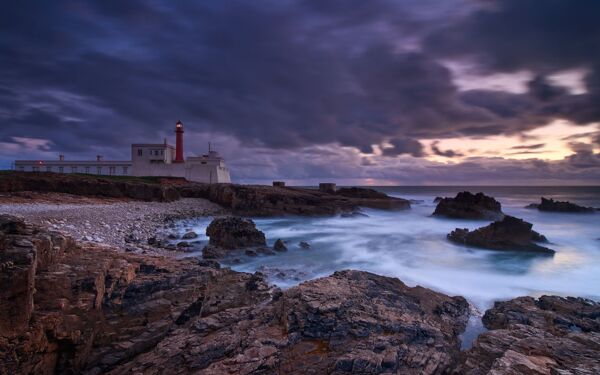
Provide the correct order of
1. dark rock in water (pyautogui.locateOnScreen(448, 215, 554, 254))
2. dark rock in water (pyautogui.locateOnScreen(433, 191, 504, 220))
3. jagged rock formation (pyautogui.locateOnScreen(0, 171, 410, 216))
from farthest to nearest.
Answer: dark rock in water (pyautogui.locateOnScreen(433, 191, 504, 220)) < jagged rock formation (pyautogui.locateOnScreen(0, 171, 410, 216)) < dark rock in water (pyautogui.locateOnScreen(448, 215, 554, 254))

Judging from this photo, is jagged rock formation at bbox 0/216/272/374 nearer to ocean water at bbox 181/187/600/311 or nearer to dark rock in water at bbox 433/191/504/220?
ocean water at bbox 181/187/600/311

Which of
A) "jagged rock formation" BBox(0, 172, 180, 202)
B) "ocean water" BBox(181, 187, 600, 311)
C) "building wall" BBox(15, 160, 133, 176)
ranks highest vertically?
"building wall" BBox(15, 160, 133, 176)

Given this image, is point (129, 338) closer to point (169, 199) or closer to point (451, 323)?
point (451, 323)

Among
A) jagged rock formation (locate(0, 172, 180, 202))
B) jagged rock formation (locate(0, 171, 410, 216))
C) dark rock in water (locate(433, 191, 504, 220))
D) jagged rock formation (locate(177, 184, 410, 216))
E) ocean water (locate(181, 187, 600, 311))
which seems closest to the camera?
ocean water (locate(181, 187, 600, 311))

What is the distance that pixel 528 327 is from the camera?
4.84 m

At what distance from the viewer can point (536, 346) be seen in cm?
Answer: 405

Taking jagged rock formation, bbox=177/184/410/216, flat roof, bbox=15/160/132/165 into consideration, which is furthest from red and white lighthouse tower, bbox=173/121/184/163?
jagged rock formation, bbox=177/184/410/216

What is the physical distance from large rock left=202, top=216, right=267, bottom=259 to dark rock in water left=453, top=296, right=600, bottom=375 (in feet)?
26.1

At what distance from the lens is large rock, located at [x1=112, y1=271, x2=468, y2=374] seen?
12.3 ft

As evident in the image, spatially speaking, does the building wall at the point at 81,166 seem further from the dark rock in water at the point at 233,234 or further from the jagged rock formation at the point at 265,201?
the dark rock in water at the point at 233,234

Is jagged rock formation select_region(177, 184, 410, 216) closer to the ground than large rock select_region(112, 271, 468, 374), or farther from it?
farther from it

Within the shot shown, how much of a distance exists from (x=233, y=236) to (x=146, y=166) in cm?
3182

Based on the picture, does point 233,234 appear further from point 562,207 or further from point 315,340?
point 562,207

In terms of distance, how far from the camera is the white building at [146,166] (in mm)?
39125
